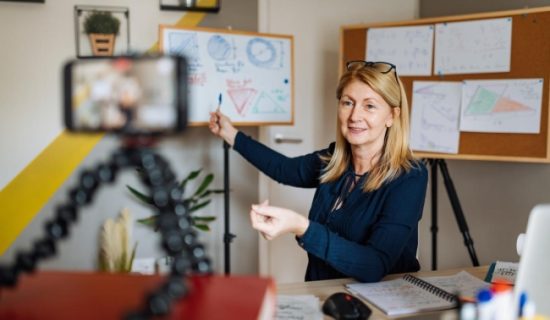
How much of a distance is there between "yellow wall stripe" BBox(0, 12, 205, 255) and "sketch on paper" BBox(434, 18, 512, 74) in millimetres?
1940

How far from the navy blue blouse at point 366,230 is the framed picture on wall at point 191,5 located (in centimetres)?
163

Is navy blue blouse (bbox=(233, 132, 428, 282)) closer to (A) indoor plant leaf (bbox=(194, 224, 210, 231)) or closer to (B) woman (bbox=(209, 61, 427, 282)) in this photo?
(B) woman (bbox=(209, 61, 427, 282))

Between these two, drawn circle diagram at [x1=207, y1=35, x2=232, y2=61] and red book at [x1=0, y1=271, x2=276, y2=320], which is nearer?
red book at [x1=0, y1=271, x2=276, y2=320]

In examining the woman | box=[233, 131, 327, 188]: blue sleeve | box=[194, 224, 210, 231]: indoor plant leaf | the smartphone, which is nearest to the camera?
the smartphone

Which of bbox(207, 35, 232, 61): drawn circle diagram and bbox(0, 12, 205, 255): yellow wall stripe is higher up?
bbox(207, 35, 232, 61): drawn circle diagram

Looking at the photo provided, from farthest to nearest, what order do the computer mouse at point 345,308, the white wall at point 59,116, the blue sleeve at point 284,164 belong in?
the white wall at point 59,116
the blue sleeve at point 284,164
the computer mouse at point 345,308

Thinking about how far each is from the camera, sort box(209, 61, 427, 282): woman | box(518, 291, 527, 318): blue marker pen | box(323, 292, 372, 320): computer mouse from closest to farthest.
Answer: box(518, 291, 527, 318): blue marker pen
box(323, 292, 372, 320): computer mouse
box(209, 61, 427, 282): woman

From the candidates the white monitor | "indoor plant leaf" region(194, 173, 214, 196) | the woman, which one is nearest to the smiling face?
the woman

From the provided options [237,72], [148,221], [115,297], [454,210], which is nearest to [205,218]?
[148,221]

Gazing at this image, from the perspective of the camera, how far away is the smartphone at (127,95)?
66cm

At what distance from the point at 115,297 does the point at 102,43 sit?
2.32 m

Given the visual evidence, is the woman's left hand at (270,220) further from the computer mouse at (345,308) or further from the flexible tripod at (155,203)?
the flexible tripod at (155,203)

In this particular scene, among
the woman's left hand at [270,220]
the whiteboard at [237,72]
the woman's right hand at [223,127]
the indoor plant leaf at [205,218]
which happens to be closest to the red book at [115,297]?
the woman's left hand at [270,220]

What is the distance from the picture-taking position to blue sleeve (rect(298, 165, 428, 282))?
4.80 feet
